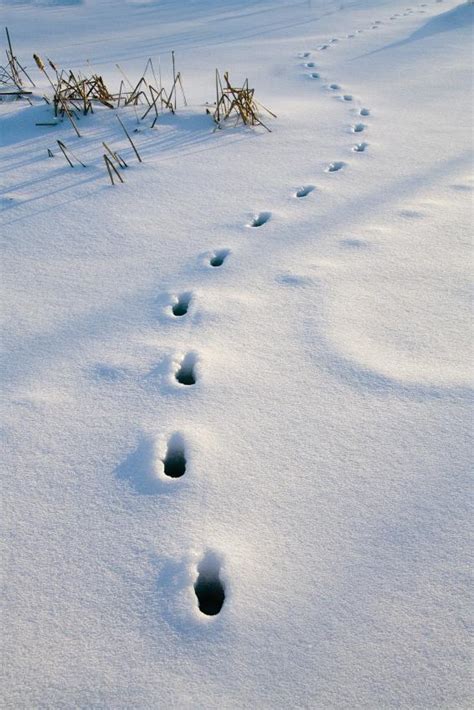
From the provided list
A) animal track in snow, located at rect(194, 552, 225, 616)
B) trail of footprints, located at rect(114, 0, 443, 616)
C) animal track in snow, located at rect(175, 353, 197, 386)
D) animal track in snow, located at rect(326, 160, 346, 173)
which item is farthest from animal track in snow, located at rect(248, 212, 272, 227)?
animal track in snow, located at rect(194, 552, 225, 616)

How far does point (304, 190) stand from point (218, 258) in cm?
78

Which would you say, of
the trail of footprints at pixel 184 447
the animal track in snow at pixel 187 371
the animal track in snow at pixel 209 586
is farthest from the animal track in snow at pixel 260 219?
the animal track in snow at pixel 209 586

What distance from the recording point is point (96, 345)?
1.84m

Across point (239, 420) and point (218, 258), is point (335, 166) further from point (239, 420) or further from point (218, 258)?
point (239, 420)

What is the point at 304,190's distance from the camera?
277 centimetres

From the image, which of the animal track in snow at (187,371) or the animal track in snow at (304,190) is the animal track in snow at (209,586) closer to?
the animal track in snow at (187,371)

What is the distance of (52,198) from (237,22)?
5.54 m

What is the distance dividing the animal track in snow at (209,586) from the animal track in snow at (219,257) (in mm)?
1341

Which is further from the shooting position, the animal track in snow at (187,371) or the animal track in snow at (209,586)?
the animal track in snow at (187,371)

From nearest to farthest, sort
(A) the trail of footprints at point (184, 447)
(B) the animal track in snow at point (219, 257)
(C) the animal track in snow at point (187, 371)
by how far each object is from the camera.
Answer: (A) the trail of footprints at point (184, 447) < (C) the animal track in snow at point (187, 371) < (B) the animal track in snow at point (219, 257)

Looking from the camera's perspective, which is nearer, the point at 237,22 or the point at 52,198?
the point at 52,198

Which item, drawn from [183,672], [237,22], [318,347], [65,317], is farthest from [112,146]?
[237,22]

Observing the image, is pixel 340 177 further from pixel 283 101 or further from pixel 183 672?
pixel 183 672

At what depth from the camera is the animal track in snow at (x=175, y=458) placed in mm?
1437
